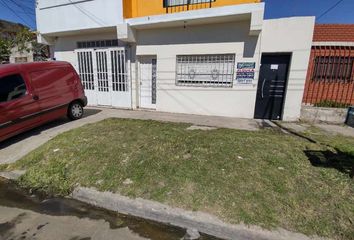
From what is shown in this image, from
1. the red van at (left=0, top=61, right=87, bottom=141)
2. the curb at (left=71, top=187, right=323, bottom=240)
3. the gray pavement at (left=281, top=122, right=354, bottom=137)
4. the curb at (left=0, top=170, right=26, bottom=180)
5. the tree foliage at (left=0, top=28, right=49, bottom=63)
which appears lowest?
the curb at (left=0, top=170, right=26, bottom=180)

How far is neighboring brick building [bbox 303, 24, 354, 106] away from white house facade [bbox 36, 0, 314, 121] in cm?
139

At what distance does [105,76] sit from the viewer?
9.77m

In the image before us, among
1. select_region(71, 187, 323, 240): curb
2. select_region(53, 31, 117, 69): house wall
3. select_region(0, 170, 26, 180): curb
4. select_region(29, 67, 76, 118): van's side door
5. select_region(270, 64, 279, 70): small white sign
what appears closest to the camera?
select_region(71, 187, 323, 240): curb

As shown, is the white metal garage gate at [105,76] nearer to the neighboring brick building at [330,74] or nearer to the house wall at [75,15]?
the house wall at [75,15]

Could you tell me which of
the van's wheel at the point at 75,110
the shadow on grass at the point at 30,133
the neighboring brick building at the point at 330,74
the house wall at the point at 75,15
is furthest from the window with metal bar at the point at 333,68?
the shadow on grass at the point at 30,133

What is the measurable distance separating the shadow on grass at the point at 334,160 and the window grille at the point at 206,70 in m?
3.96

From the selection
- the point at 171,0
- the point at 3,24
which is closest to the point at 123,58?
the point at 171,0

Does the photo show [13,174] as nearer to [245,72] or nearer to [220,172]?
[220,172]

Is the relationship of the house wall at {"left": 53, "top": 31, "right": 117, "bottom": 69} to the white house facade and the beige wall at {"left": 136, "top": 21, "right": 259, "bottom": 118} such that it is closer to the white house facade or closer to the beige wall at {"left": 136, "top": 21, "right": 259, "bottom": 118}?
the white house facade

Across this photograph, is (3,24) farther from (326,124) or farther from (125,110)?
(326,124)

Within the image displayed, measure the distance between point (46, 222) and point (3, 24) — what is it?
92.2 feet

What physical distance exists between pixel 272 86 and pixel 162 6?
5.07 metres

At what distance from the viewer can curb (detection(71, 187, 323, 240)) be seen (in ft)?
8.45

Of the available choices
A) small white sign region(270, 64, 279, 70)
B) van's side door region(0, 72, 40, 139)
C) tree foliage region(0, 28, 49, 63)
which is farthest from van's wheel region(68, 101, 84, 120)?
tree foliage region(0, 28, 49, 63)
